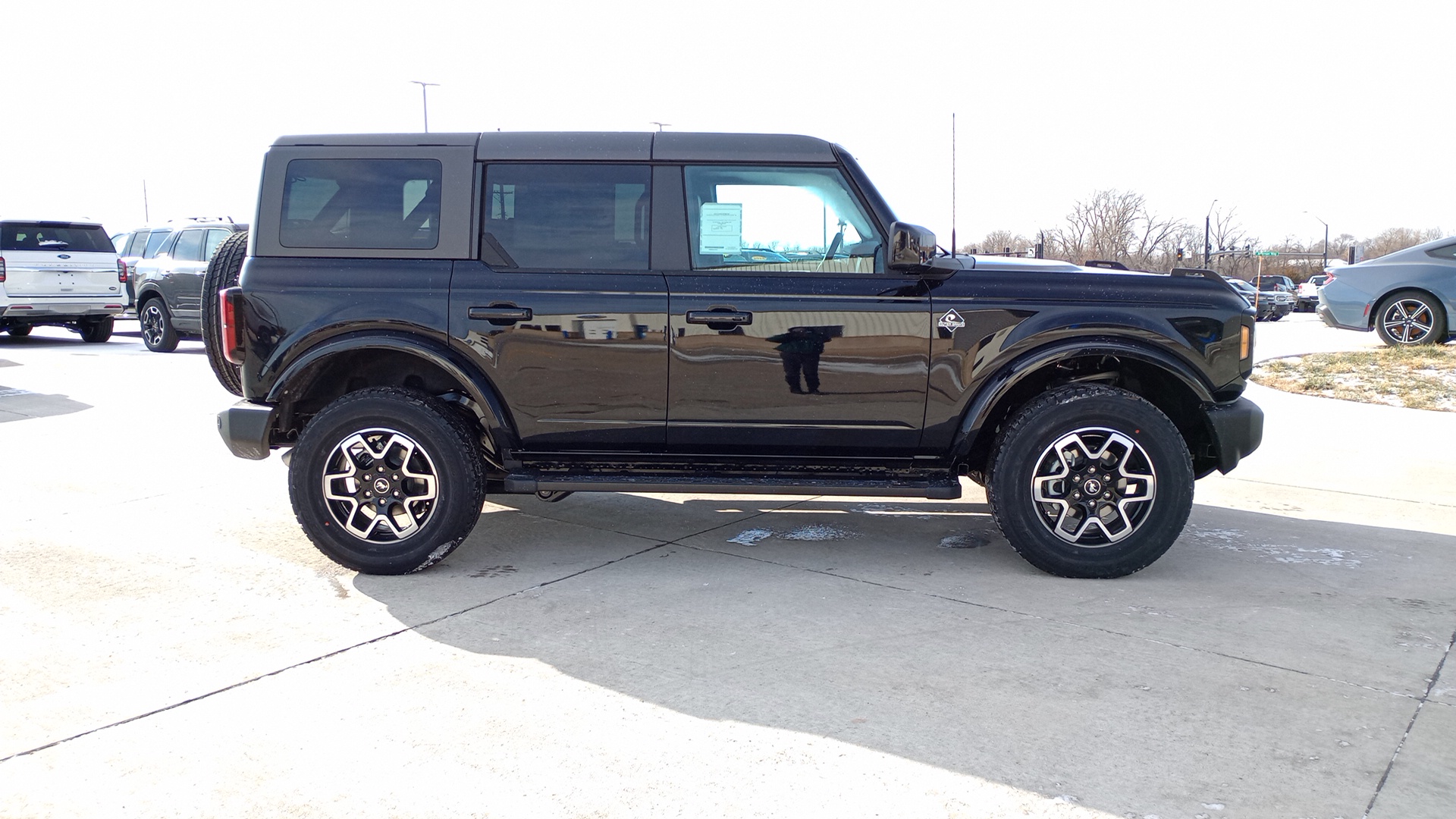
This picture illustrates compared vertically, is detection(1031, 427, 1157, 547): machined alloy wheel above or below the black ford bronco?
below

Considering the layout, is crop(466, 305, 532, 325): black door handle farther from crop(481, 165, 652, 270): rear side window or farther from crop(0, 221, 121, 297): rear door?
crop(0, 221, 121, 297): rear door

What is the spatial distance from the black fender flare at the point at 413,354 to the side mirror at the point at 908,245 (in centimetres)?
181

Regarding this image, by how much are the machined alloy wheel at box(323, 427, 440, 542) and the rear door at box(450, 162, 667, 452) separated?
48cm

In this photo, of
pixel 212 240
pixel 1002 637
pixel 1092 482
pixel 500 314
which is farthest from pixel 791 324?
pixel 212 240

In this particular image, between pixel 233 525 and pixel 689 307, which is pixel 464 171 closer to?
pixel 689 307

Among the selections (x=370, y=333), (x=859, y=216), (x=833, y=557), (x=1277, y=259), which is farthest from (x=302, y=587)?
(x=1277, y=259)

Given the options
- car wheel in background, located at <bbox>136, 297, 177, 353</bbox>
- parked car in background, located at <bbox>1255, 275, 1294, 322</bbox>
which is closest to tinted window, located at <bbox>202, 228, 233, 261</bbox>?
car wheel in background, located at <bbox>136, 297, 177, 353</bbox>

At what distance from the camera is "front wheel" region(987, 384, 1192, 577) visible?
4.65 m

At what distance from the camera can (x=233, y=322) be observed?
4781mm

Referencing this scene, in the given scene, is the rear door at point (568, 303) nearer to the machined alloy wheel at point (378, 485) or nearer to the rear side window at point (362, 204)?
the rear side window at point (362, 204)

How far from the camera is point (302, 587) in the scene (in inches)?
182

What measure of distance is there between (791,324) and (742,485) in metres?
0.72

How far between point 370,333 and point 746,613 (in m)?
2.03

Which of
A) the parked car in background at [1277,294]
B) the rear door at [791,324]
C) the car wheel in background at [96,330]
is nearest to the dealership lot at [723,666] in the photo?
the rear door at [791,324]
